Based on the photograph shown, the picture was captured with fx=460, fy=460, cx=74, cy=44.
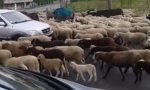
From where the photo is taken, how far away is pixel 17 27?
61.3 feet

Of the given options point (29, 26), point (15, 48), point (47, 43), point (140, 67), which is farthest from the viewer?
point (29, 26)

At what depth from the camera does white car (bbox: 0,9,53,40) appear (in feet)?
60.4

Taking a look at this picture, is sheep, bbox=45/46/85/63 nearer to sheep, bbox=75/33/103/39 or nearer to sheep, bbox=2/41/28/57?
sheep, bbox=2/41/28/57

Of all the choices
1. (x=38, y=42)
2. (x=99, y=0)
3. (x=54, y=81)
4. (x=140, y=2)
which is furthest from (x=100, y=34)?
(x=99, y=0)

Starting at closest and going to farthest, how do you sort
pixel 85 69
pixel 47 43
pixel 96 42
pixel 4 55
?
pixel 85 69 → pixel 4 55 → pixel 47 43 → pixel 96 42

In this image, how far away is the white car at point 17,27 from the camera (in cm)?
1842

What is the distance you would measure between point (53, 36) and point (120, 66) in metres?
7.37

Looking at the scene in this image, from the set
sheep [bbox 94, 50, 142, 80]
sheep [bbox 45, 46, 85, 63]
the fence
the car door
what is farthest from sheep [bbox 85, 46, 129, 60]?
the fence

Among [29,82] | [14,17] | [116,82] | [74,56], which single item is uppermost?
[29,82]

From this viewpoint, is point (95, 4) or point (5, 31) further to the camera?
point (95, 4)

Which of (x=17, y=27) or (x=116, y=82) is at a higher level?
(x=17, y=27)

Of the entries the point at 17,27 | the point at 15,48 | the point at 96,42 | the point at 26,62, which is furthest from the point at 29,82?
the point at 17,27

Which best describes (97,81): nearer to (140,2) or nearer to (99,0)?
(140,2)

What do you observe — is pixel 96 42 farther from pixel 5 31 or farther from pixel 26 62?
pixel 5 31
